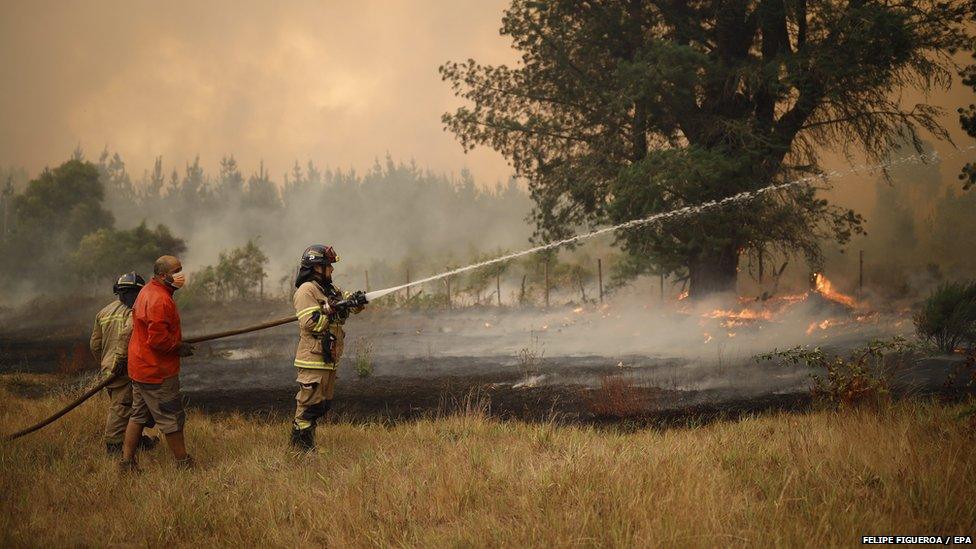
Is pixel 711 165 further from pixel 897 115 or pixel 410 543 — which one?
pixel 410 543

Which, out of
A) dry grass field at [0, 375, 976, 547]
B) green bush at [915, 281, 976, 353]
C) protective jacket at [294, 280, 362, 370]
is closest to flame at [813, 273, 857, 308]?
green bush at [915, 281, 976, 353]

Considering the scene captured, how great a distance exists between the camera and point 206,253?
77812mm

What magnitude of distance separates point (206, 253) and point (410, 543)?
266 ft

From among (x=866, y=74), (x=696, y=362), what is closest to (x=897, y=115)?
(x=866, y=74)

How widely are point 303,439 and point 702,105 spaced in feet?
52.6

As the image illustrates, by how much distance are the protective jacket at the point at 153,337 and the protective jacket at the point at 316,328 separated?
114 cm

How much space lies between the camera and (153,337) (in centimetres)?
610

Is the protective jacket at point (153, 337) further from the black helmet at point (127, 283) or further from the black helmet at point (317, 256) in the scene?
the black helmet at point (317, 256)

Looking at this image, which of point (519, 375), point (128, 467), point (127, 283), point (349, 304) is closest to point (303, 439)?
point (349, 304)

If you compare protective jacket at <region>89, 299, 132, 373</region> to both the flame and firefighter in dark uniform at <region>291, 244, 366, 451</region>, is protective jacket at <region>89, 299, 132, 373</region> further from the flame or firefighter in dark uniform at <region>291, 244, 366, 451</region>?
the flame

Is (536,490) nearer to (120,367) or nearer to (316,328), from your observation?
(316,328)

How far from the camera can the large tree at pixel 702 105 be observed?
15430 mm

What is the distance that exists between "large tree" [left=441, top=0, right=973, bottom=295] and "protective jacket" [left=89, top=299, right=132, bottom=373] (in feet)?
38.6

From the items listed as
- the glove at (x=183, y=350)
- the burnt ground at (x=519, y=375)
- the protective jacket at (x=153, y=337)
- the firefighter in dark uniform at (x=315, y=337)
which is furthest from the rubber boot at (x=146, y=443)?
the burnt ground at (x=519, y=375)
